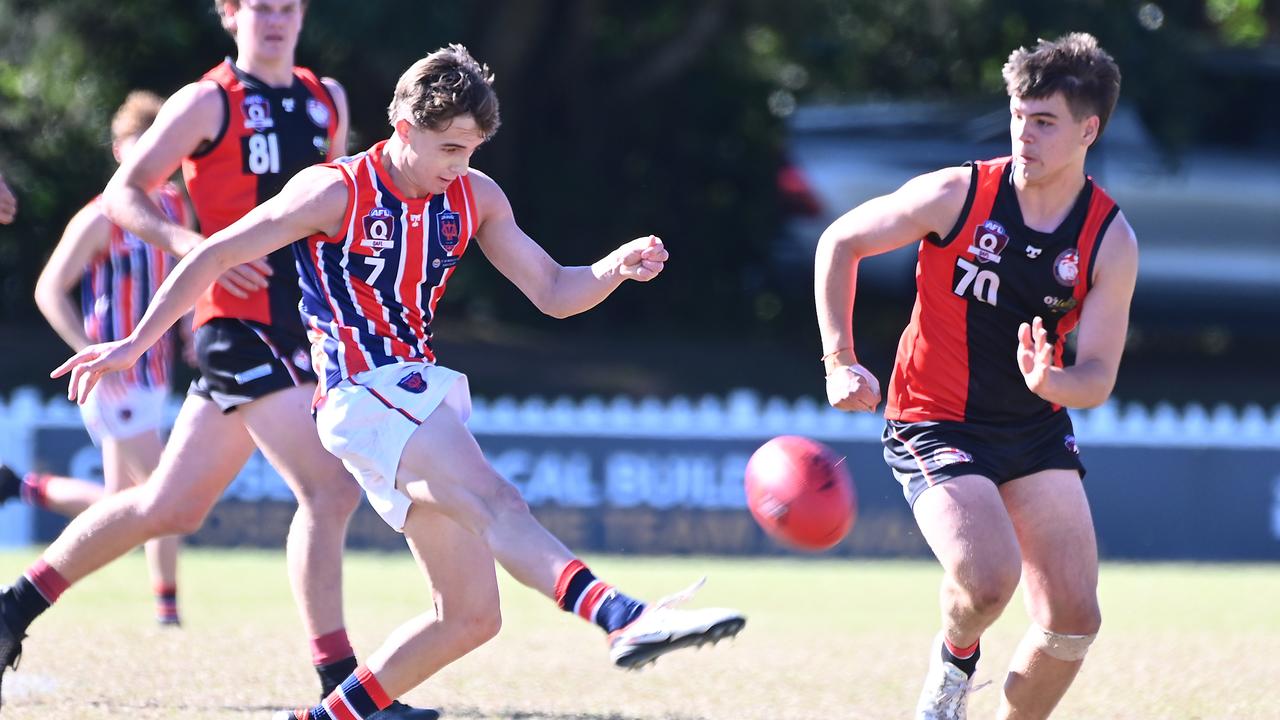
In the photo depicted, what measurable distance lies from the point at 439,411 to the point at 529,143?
11598 mm

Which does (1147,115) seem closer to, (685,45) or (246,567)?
(685,45)

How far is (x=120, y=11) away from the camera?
517 inches

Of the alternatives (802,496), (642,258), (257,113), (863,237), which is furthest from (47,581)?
(863,237)

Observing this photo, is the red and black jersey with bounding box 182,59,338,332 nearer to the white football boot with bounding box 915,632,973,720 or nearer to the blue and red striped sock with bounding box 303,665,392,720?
the blue and red striped sock with bounding box 303,665,392,720

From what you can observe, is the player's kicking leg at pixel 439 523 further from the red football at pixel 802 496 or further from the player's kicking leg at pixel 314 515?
the red football at pixel 802 496

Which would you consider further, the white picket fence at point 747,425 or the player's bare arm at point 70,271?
the white picket fence at point 747,425

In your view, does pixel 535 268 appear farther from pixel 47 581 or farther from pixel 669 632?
pixel 47 581

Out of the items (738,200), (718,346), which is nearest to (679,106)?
(738,200)

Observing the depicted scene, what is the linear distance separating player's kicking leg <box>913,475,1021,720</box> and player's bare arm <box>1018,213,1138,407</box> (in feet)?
1.13

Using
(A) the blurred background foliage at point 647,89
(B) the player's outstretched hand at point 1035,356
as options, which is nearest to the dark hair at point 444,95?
(B) the player's outstretched hand at point 1035,356

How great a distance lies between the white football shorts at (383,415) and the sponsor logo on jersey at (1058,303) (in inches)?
64.1

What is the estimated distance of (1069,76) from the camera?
449cm

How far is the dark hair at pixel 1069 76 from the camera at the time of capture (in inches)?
176

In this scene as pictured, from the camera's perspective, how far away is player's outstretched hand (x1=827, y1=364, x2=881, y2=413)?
4.43m
